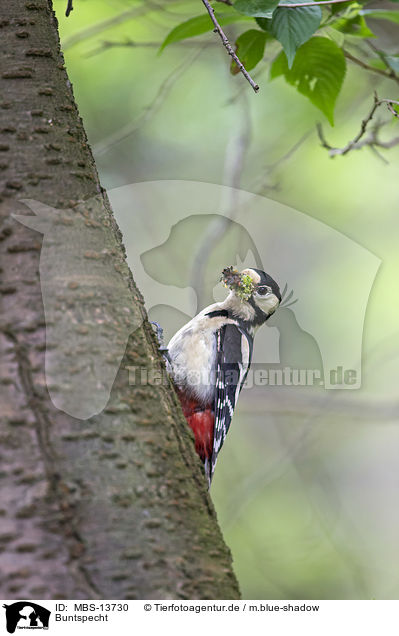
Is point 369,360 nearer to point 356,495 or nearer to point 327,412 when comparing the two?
point 327,412

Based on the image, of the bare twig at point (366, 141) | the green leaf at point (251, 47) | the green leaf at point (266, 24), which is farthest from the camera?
the bare twig at point (366, 141)

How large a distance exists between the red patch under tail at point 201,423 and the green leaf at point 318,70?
3.27 feet

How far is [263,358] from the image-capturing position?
240cm

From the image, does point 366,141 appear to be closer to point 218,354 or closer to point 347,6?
point 347,6

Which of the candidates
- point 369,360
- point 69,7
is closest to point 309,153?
point 369,360

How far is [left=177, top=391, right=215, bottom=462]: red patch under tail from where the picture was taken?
6.93 ft

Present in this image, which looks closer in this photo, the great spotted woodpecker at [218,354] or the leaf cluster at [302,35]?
the leaf cluster at [302,35]

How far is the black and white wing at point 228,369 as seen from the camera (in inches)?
84.2

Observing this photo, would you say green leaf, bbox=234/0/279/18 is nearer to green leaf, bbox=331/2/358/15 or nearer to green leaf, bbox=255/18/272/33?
green leaf, bbox=255/18/272/33

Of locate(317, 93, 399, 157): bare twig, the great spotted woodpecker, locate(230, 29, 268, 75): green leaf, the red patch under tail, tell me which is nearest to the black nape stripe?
the great spotted woodpecker

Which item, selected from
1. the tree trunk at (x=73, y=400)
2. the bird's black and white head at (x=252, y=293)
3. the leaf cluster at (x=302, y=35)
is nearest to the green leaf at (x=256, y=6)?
the leaf cluster at (x=302, y=35)

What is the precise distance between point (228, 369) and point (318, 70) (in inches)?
40.1

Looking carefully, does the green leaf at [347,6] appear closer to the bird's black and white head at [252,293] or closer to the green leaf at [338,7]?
the green leaf at [338,7]
